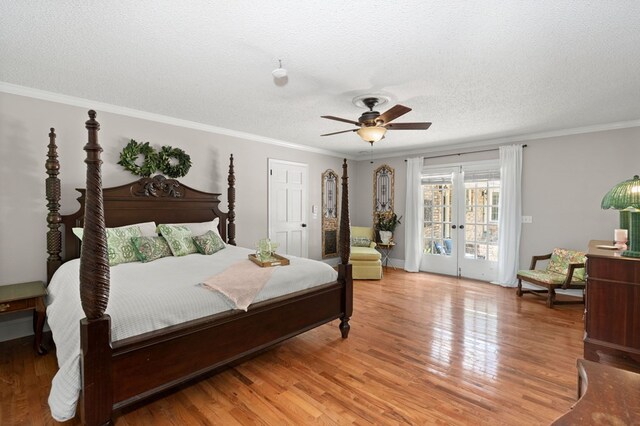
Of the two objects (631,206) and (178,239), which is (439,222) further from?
(178,239)

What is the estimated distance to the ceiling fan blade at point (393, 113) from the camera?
265 centimetres

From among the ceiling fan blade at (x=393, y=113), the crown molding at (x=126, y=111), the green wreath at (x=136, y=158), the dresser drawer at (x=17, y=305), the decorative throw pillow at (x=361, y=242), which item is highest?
the crown molding at (x=126, y=111)

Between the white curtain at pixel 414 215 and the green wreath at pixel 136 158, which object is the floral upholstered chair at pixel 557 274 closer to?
the white curtain at pixel 414 215

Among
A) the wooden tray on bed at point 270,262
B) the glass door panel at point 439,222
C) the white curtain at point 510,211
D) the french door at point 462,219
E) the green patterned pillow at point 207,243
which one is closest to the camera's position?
the wooden tray on bed at point 270,262

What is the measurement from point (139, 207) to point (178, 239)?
70cm

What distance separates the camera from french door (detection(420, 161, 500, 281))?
5.36 m

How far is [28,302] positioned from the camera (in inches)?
107

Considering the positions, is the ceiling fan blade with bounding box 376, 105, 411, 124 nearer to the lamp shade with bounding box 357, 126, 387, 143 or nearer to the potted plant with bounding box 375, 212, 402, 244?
the lamp shade with bounding box 357, 126, 387, 143

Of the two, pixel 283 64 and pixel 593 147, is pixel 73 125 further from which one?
pixel 593 147

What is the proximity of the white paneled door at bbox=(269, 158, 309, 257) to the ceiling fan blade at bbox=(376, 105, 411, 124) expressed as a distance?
273 cm

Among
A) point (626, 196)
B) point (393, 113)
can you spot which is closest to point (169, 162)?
point (393, 113)

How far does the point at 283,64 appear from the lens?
8.16 feet

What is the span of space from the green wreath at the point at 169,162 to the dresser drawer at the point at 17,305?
1937 millimetres

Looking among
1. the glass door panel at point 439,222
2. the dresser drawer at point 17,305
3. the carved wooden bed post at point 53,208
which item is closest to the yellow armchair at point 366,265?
the glass door panel at point 439,222
